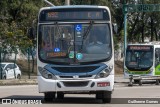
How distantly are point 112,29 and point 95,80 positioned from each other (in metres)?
1.97

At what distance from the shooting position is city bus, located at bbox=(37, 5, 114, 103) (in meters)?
16.8

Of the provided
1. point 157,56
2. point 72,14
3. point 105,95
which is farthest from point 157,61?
point 72,14

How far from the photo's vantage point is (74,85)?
16.8 metres

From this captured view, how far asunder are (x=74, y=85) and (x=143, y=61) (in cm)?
1924

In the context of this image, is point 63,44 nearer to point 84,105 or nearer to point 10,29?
point 84,105

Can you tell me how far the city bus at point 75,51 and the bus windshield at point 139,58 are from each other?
1792 cm

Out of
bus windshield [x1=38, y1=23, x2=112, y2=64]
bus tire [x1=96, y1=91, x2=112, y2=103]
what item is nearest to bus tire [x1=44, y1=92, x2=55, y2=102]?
bus windshield [x1=38, y1=23, x2=112, y2=64]

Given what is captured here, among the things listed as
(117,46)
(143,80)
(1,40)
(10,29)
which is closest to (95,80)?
(143,80)

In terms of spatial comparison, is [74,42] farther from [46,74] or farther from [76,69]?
[46,74]

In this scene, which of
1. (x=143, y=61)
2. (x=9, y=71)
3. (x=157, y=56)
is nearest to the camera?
(x=143, y=61)

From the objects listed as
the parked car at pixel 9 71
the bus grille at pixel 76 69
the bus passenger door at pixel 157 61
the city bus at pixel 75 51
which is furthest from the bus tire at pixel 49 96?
the parked car at pixel 9 71

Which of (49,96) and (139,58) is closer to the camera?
(49,96)

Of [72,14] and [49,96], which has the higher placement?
[72,14]

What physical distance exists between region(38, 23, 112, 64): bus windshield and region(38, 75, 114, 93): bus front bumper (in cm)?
69
